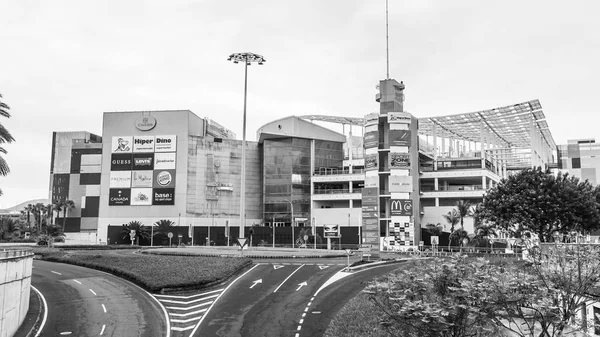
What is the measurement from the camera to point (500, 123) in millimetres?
102438

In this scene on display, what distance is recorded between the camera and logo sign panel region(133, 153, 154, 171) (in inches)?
4574

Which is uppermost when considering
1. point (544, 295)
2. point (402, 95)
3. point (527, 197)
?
point (402, 95)

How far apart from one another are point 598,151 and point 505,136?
49550 mm

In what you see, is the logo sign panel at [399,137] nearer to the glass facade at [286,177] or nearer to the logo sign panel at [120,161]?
the glass facade at [286,177]

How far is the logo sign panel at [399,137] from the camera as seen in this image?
8012 cm

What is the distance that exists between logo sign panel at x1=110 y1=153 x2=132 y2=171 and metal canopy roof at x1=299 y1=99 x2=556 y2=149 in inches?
1701

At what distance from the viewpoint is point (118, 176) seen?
11675cm

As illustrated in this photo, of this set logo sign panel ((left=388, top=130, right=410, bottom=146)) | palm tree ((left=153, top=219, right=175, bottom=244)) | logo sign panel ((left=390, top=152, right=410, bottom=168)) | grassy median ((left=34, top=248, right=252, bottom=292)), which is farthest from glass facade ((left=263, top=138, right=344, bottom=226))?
grassy median ((left=34, top=248, right=252, bottom=292))

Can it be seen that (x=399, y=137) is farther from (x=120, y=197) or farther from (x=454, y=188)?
(x=120, y=197)

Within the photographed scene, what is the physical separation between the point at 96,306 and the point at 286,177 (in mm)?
82682

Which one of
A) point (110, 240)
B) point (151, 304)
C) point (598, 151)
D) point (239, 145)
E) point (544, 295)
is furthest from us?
point (598, 151)

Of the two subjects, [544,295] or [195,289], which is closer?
[544,295]

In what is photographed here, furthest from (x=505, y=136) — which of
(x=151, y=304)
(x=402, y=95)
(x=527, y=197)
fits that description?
(x=151, y=304)

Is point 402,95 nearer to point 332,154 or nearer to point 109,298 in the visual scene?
point 332,154
